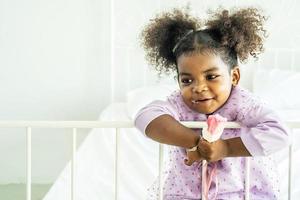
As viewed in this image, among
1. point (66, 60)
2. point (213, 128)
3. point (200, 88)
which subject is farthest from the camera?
point (66, 60)

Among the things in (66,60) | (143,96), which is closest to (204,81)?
(143,96)

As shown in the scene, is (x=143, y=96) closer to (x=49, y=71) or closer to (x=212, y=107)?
(x=49, y=71)

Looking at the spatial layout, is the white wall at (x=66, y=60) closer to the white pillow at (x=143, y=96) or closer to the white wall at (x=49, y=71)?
Answer: the white wall at (x=49, y=71)

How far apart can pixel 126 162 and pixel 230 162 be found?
103 cm

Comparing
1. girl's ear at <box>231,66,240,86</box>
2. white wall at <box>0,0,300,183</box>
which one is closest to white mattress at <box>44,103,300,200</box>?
white wall at <box>0,0,300,183</box>

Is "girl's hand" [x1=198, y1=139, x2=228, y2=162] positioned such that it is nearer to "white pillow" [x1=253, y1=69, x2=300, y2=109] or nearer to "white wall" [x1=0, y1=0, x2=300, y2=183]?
"white pillow" [x1=253, y1=69, x2=300, y2=109]

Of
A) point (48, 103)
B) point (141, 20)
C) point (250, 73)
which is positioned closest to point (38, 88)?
point (48, 103)

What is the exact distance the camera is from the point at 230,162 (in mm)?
1225

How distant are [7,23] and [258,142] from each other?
2.35 m

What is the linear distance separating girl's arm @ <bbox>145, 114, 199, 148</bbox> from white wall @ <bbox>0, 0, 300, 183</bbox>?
196 centimetres

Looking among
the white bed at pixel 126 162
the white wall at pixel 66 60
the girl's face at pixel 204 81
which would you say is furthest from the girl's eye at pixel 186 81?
the white wall at pixel 66 60

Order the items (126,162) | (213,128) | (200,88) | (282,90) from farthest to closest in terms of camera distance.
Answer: (282,90), (126,162), (200,88), (213,128)

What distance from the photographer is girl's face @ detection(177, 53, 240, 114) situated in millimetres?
1193

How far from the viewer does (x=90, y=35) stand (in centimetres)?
316
